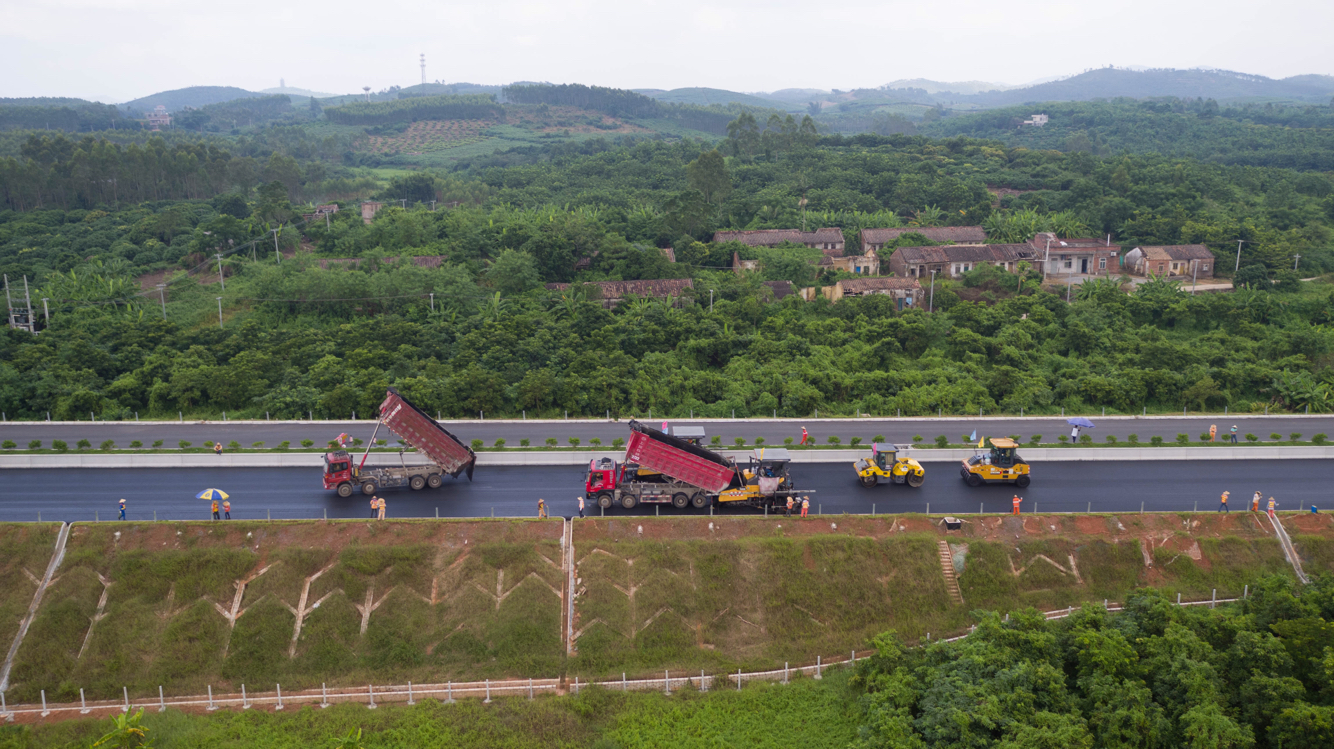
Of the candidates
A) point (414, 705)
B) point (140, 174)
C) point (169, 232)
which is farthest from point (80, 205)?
point (414, 705)

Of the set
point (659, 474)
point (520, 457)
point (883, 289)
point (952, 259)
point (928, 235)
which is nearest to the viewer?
point (659, 474)

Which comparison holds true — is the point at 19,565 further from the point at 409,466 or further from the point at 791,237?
the point at 791,237

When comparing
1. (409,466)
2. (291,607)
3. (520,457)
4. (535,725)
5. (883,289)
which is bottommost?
(535,725)

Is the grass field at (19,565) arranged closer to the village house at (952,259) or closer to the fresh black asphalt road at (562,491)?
the fresh black asphalt road at (562,491)

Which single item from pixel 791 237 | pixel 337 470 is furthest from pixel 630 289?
pixel 337 470

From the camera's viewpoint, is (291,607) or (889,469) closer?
(291,607)

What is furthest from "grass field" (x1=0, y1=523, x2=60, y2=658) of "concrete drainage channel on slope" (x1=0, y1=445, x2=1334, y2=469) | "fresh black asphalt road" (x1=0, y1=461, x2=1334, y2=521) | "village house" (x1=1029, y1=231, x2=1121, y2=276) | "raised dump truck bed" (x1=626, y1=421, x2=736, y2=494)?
"village house" (x1=1029, y1=231, x2=1121, y2=276)

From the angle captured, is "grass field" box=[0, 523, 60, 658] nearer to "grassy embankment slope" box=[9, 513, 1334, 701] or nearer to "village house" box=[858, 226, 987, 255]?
"grassy embankment slope" box=[9, 513, 1334, 701]
